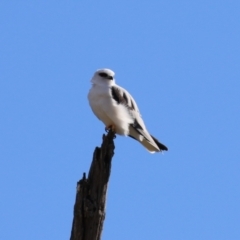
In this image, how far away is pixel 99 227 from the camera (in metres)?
5.98

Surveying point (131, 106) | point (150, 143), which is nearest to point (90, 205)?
point (131, 106)

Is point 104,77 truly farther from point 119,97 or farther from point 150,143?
point 150,143

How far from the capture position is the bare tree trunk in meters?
5.95

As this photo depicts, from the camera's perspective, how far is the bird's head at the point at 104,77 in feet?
31.5

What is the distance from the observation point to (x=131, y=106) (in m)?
9.69

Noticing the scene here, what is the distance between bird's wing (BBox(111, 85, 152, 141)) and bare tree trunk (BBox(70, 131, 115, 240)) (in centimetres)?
329

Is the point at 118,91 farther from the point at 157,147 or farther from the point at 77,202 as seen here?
the point at 77,202

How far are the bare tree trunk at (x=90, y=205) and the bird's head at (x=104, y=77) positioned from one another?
347 cm

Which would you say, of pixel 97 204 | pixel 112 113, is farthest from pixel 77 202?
pixel 112 113

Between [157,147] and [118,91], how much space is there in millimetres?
962

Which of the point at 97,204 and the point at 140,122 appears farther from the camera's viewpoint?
the point at 140,122

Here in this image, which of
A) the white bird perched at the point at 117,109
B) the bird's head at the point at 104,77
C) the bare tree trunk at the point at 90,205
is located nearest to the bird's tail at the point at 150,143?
the white bird perched at the point at 117,109

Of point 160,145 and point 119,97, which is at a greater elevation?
point 119,97

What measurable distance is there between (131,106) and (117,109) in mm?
406
